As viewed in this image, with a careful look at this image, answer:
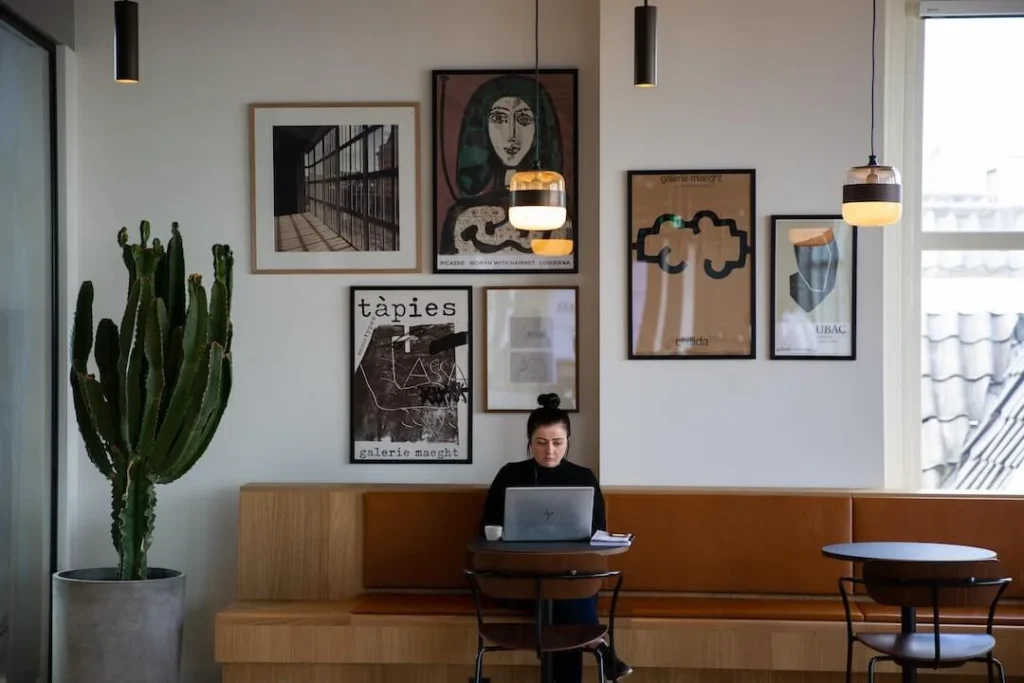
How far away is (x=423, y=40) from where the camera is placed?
20.1ft

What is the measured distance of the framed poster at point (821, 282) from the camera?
5.75 metres

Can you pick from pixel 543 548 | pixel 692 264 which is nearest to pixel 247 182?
pixel 692 264

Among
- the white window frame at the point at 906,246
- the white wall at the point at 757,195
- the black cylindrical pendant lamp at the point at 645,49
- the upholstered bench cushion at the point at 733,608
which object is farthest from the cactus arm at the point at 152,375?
the white window frame at the point at 906,246

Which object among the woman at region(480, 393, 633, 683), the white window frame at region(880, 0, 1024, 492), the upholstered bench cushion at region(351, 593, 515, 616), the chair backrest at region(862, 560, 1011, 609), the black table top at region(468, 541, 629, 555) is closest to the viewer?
the chair backrest at region(862, 560, 1011, 609)

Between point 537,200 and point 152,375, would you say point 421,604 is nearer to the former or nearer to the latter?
point 152,375

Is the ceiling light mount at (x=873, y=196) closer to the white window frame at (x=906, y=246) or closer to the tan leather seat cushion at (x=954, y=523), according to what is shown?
the white window frame at (x=906, y=246)

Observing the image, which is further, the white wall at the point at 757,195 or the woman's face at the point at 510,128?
the woman's face at the point at 510,128

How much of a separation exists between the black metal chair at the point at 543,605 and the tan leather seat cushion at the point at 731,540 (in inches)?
31.1

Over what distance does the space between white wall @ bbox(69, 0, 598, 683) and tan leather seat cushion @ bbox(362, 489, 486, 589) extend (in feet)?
1.07

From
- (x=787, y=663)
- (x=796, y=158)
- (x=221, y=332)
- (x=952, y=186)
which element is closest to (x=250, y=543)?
(x=221, y=332)

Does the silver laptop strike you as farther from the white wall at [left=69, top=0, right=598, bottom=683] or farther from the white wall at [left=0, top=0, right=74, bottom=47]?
the white wall at [left=0, top=0, right=74, bottom=47]

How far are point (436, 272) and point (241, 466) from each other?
4.53 ft

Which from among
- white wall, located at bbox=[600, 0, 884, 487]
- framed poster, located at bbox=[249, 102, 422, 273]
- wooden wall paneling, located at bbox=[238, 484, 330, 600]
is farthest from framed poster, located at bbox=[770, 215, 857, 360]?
wooden wall paneling, located at bbox=[238, 484, 330, 600]

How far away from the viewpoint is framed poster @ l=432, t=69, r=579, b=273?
20.0 feet
